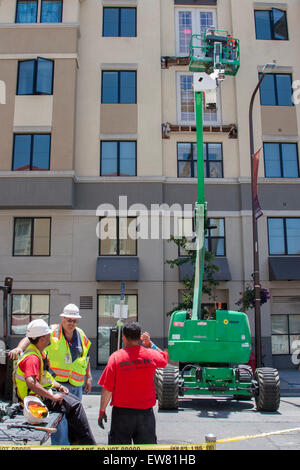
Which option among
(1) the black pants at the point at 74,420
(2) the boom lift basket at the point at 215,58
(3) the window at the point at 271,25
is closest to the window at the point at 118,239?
(2) the boom lift basket at the point at 215,58

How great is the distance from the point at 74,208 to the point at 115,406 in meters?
14.2

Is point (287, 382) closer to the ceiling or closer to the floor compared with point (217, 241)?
closer to the floor

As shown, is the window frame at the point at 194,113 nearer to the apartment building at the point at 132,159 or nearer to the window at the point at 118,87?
the apartment building at the point at 132,159

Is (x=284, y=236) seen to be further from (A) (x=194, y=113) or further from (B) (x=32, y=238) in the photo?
(B) (x=32, y=238)

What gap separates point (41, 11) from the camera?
19.6 m

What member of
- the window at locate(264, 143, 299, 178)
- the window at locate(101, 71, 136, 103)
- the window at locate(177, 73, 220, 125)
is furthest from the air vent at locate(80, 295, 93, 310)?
the window at locate(264, 143, 299, 178)

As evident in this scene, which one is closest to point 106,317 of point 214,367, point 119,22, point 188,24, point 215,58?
point 214,367

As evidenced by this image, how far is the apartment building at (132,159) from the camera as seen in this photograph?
58.7 feet

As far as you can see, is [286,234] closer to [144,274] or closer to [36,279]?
[144,274]

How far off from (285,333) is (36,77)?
48.0 feet

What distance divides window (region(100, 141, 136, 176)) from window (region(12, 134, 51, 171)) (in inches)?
90.5

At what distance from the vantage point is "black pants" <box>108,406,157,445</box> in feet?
15.1

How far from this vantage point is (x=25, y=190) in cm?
1792

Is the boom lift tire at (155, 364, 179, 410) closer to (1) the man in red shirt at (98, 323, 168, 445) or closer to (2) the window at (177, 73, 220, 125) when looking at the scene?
(1) the man in red shirt at (98, 323, 168, 445)
